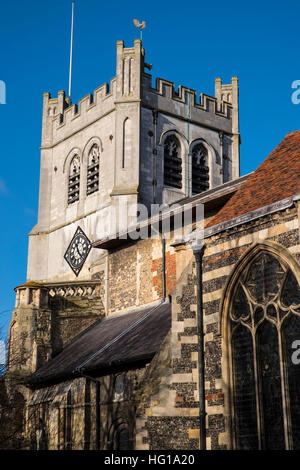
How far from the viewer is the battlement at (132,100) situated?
32125 millimetres

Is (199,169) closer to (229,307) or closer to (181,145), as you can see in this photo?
(181,145)

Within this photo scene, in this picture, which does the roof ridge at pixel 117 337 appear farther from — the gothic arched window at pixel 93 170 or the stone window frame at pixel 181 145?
the gothic arched window at pixel 93 170

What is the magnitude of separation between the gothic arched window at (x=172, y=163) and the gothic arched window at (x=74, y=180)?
14.7 feet

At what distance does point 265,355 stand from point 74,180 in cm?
2311

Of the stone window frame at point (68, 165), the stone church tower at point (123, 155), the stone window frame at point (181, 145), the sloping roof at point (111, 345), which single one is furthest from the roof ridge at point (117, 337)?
the stone window frame at point (68, 165)

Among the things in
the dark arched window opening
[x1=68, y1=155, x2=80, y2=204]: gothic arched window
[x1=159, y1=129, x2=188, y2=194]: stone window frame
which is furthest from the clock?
the dark arched window opening

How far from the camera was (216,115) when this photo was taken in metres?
35.1

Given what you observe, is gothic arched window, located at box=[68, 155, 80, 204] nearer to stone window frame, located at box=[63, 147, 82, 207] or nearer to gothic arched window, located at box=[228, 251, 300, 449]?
stone window frame, located at box=[63, 147, 82, 207]

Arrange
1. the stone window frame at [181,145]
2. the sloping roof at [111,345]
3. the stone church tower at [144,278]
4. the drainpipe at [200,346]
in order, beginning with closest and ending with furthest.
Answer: the stone church tower at [144,278]
the drainpipe at [200,346]
the sloping roof at [111,345]
the stone window frame at [181,145]

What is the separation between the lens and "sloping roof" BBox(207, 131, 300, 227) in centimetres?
1319

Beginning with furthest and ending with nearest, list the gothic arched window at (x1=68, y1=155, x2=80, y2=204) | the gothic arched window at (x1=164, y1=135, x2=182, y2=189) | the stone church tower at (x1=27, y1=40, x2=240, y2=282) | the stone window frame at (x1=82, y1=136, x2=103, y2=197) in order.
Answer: the gothic arched window at (x1=68, y1=155, x2=80, y2=204)
the gothic arched window at (x1=164, y1=135, x2=182, y2=189)
the stone window frame at (x1=82, y1=136, x2=103, y2=197)
the stone church tower at (x1=27, y1=40, x2=240, y2=282)

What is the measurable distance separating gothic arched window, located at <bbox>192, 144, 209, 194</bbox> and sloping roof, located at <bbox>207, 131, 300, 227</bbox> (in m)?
16.9
